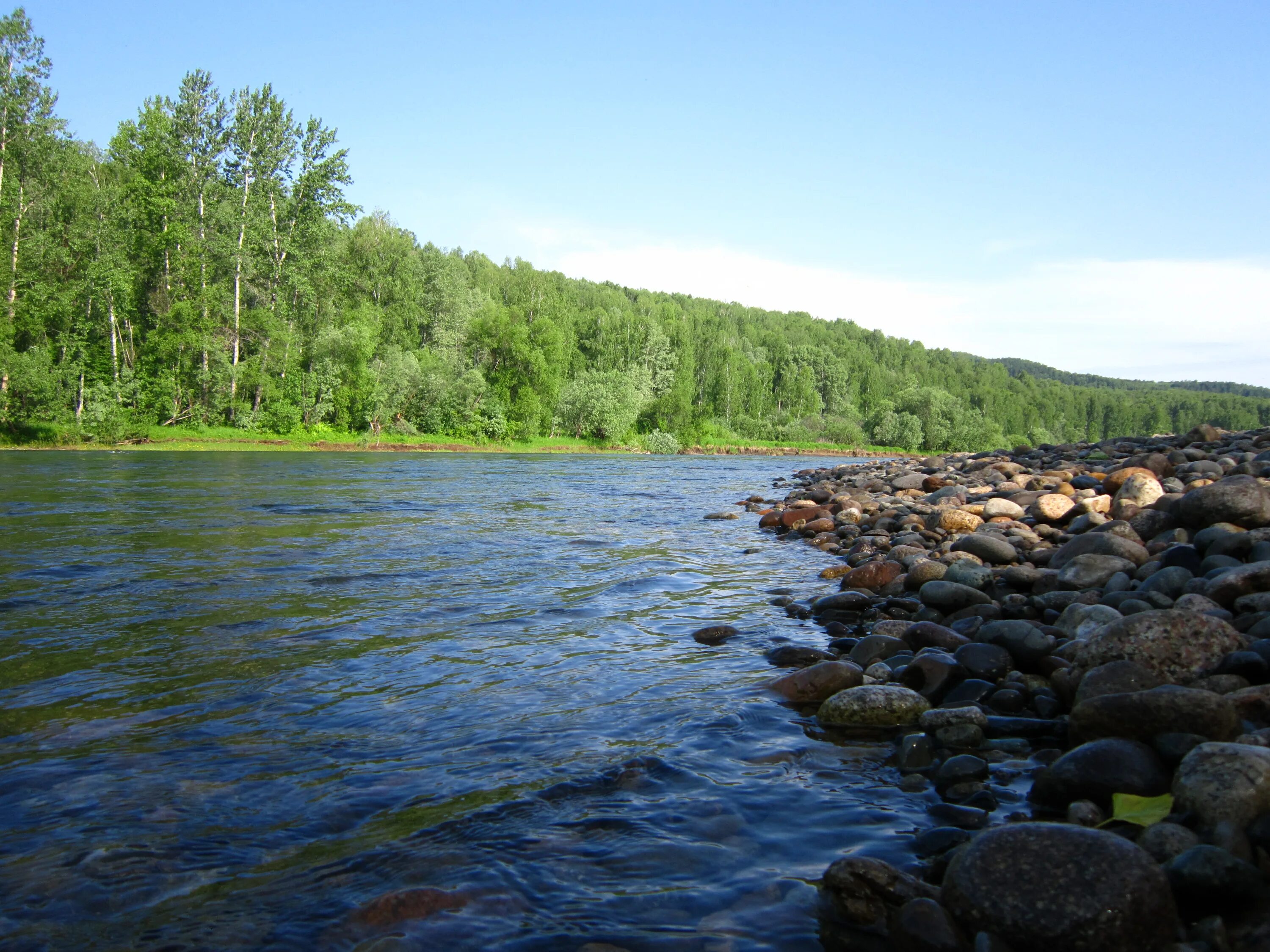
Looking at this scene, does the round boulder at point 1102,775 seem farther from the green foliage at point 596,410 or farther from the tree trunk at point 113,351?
the green foliage at point 596,410

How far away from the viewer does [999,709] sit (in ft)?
17.2

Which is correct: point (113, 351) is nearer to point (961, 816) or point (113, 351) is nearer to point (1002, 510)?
point (1002, 510)

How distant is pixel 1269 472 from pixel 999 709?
8123 millimetres

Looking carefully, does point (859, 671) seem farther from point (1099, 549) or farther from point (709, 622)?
point (1099, 549)

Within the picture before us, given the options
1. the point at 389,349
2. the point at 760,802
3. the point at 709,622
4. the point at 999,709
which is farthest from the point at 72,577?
the point at 389,349

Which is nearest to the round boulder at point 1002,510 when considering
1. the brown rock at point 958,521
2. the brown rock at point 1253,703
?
the brown rock at point 958,521

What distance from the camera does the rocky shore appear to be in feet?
9.25

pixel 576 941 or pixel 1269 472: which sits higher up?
pixel 1269 472

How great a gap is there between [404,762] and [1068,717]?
13.0 ft

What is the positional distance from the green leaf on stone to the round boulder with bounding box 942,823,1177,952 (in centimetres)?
60

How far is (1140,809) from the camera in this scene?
11.6ft

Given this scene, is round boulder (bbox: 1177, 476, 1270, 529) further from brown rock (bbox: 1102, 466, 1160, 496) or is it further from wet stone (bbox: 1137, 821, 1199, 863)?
wet stone (bbox: 1137, 821, 1199, 863)

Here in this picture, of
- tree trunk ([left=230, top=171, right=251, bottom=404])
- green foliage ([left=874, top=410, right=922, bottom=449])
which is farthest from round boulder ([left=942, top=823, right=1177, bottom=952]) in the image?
green foliage ([left=874, top=410, right=922, bottom=449])

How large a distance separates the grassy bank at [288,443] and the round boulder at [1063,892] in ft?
139
